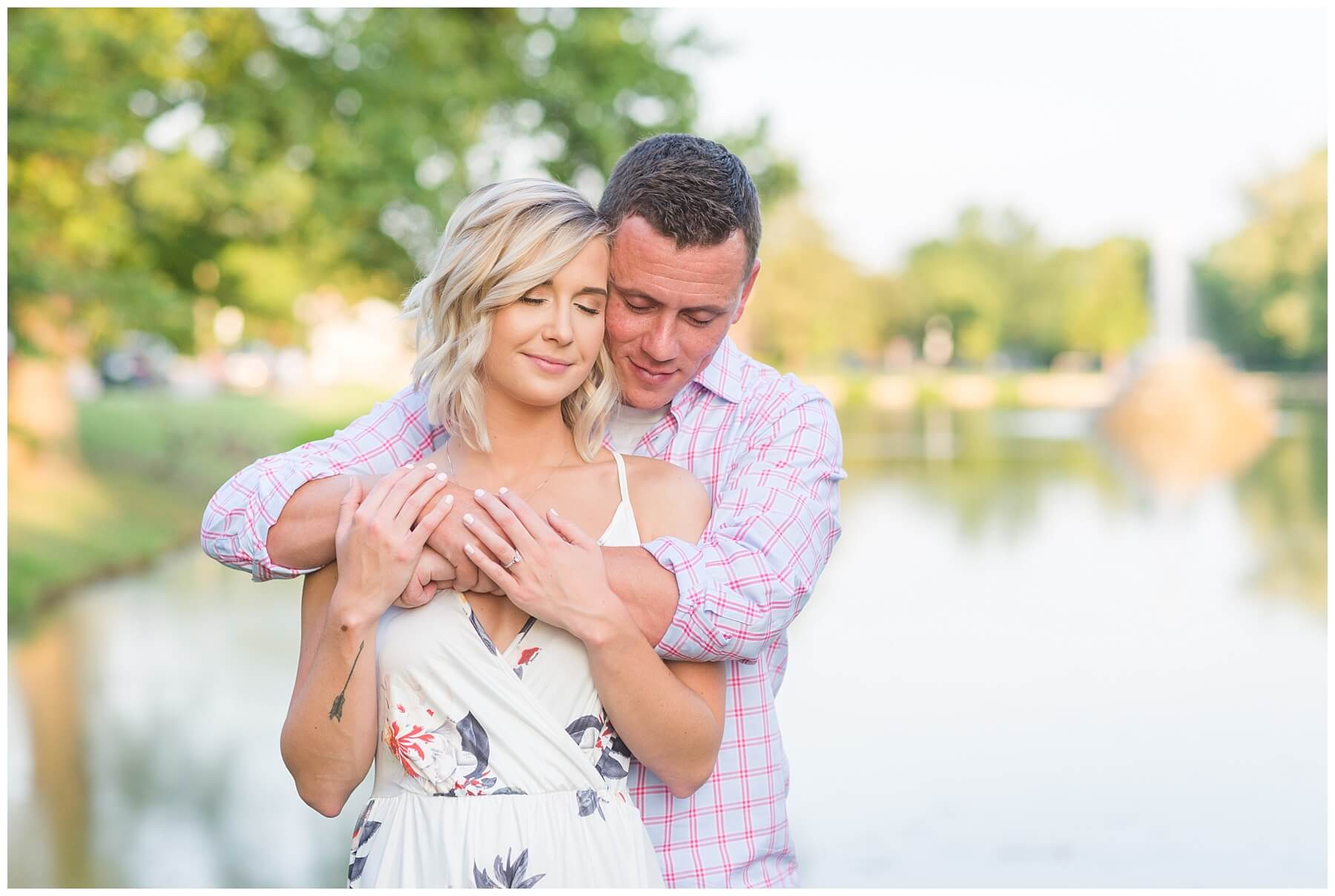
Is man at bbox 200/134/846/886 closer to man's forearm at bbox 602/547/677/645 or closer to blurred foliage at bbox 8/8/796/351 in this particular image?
man's forearm at bbox 602/547/677/645

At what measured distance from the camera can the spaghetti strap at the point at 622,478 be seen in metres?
2.76

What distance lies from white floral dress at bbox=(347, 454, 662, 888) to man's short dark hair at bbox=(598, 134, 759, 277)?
75cm

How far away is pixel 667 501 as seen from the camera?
2.77m

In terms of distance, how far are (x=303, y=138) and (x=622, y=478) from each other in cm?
1285

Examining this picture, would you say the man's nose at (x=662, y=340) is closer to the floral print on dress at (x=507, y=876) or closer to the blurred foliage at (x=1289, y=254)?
the floral print on dress at (x=507, y=876)

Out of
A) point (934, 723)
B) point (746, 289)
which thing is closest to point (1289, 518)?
point (934, 723)

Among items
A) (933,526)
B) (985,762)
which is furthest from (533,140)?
(985,762)

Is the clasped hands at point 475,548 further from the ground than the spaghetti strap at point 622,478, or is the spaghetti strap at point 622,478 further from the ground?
the spaghetti strap at point 622,478

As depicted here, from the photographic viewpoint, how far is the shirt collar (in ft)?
9.73

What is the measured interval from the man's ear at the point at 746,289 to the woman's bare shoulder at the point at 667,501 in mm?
353

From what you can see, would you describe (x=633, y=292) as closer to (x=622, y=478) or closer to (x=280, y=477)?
(x=622, y=478)

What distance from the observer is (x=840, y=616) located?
12.2m

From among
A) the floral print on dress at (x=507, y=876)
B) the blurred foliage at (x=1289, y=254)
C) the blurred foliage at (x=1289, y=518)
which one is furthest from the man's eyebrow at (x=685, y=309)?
the blurred foliage at (x=1289, y=254)

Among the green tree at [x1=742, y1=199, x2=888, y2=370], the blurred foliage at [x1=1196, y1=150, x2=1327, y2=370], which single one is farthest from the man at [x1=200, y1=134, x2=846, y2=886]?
the green tree at [x1=742, y1=199, x2=888, y2=370]
